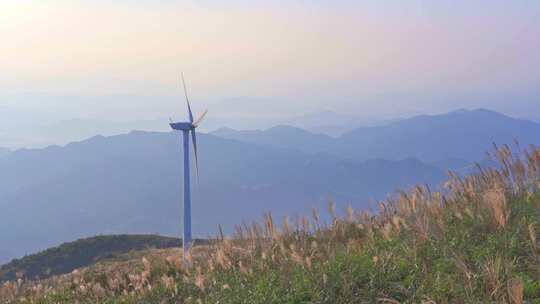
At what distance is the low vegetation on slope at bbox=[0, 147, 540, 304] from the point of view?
6.87 meters

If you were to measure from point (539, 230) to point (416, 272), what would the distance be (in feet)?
6.49

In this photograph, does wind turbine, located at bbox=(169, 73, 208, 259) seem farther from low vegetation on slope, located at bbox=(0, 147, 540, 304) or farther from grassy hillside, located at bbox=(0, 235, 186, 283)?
grassy hillside, located at bbox=(0, 235, 186, 283)

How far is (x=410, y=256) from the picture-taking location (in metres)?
8.12

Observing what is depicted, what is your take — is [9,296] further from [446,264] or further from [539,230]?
[539,230]

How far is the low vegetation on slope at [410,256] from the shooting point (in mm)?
6871

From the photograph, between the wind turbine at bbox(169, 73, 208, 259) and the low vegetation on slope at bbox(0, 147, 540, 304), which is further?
the wind turbine at bbox(169, 73, 208, 259)

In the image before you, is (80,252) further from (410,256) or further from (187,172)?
(410,256)

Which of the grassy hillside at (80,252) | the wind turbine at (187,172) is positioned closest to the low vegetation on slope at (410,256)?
the wind turbine at (187,172)

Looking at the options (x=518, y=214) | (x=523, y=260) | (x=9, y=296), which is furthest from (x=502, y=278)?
(x=9, y=296)

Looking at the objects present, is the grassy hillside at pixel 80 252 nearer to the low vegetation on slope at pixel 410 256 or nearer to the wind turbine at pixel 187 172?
the wind turbine at pixel 187 172

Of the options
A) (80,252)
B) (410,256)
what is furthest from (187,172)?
(80,252)

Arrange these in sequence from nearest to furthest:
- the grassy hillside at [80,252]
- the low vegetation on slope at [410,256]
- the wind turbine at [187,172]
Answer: the low vegetation on slope at [410,256] < the wind turbine at [187,172] < the grassy hillside at [80,252]

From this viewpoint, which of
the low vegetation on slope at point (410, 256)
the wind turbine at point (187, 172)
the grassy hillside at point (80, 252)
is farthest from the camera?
the grassy hillside at point (80, 252)

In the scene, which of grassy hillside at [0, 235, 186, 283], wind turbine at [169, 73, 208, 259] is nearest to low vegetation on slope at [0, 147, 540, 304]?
wind turbine at [169, 73, 208, 259]
